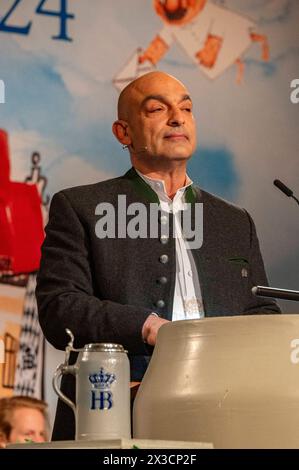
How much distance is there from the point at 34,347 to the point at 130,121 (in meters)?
0.76

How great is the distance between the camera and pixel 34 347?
2.56 metres

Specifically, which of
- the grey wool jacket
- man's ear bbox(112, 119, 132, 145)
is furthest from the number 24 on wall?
the grey wool jacket

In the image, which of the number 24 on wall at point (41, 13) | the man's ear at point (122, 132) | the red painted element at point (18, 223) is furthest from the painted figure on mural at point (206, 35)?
the man's ear at point (122, 132)

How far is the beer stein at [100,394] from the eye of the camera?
0.96 meters

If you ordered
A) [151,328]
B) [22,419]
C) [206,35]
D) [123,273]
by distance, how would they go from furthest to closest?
1. [206,35]
2. [22,419]
3. [123,273]
4. [151,328]

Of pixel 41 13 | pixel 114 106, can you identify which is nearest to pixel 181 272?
pixel 114 106

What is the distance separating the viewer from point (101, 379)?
97 centimetres

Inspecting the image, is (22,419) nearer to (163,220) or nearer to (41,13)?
(163,220)

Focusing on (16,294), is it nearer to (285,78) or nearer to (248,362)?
(285,78)

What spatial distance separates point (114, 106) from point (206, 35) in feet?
1.19

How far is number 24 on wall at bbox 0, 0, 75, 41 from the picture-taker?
273 centimetres

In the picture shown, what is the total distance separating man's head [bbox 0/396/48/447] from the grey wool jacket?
2.57ft

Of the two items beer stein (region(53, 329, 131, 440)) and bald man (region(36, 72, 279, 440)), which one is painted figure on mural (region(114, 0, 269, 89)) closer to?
bald man (region(36, 72, 279, 440))

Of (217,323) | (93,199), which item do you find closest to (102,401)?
(217,323)
